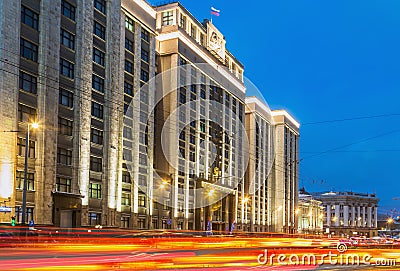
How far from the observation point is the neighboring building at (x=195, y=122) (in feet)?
253

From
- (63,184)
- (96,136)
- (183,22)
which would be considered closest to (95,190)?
(63,184)

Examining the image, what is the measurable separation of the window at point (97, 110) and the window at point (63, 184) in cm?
885

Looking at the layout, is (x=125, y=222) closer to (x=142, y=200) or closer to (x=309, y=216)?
(x=142, y=200)

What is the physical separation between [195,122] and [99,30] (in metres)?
26.8

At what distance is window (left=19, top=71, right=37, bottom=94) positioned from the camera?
49312mm

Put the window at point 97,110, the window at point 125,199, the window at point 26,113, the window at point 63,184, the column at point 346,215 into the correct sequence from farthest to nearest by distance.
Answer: the column at point 346,215 → the window at point 125,199 → the window at point 97,110 → the window at point 63,184 → the window at point 26,113

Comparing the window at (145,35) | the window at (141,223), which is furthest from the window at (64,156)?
the window at (145,35)

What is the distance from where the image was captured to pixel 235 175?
102 m

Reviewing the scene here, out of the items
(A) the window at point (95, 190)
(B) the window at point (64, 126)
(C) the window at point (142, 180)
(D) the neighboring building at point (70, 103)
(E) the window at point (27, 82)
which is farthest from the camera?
(C) the window at point (142, 180)

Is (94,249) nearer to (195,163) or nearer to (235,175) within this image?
(195,163)

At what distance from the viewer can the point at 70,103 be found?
184 feet

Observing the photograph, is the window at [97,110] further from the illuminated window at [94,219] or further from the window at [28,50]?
the illuminated window at [94,219]

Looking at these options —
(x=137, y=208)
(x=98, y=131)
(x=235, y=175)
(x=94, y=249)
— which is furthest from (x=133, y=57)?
(x=94, y=249)

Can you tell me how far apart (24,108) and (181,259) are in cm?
3251
